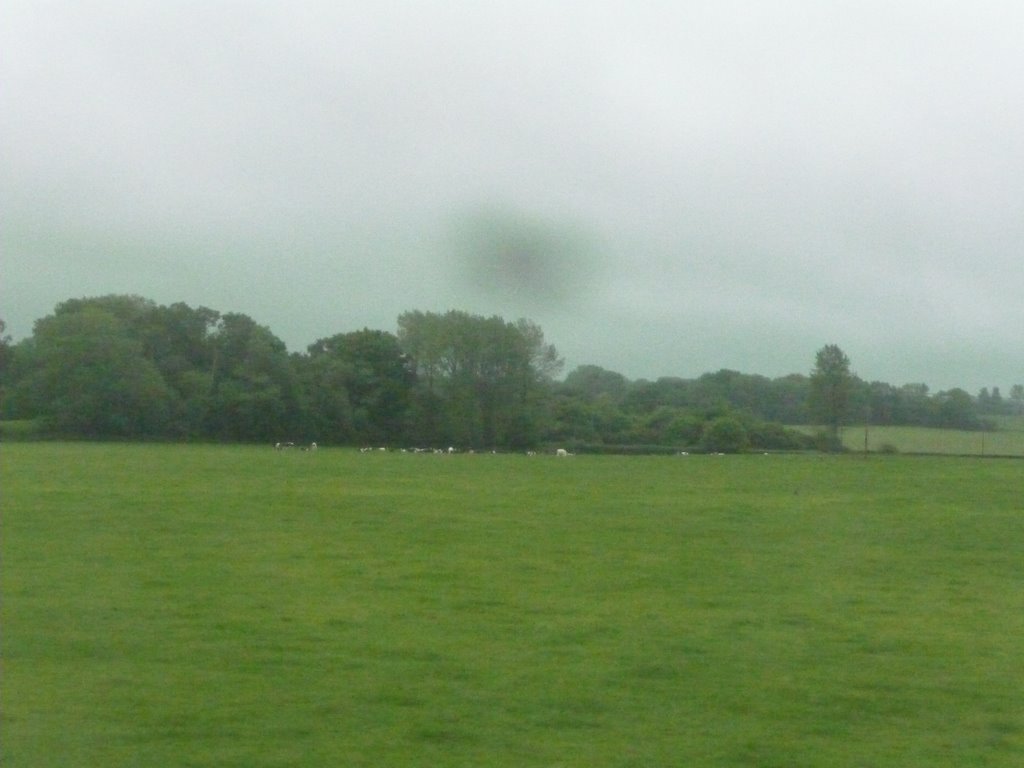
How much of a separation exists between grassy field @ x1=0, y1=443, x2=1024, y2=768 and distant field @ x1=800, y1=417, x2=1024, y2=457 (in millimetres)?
34312

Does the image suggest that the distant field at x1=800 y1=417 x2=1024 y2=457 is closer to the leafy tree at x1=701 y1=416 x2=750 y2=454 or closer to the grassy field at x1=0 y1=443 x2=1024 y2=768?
the leafy tree at x1=701 y1=416 x2=750 y2=454

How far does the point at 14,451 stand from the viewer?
40719 millimetres

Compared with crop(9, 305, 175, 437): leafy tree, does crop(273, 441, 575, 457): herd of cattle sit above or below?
below

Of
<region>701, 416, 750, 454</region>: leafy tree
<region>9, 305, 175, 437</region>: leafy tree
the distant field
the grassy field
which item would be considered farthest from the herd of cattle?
the grassy field

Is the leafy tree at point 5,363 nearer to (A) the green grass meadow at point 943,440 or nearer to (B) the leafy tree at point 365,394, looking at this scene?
(B) the leafy tree at point 365,394

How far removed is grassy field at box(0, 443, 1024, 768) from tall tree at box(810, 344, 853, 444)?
109 feet

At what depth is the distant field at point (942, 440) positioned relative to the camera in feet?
173

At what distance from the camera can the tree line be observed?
49688 mm

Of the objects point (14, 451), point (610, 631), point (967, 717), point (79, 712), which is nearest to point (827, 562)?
point (610, 631)

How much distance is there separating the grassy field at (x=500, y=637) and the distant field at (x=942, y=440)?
113 ft

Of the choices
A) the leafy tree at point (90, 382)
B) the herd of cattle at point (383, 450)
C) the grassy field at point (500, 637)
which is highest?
the leafy tree at point (90, 382)

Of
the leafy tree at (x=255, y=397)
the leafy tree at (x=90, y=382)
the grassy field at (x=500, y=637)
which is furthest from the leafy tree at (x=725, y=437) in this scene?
the grassy field at (x=500, y=637)

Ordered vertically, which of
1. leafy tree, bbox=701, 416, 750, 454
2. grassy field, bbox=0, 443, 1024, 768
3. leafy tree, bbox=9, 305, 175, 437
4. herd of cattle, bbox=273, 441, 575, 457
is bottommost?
grassy field, bbox=0, 443, 1024, 768

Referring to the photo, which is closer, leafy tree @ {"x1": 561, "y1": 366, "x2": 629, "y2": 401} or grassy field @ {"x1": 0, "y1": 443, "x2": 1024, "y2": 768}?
grassy field @ {"x1": 0, "y1": 443, "x2": 1024, "y2": 768}
